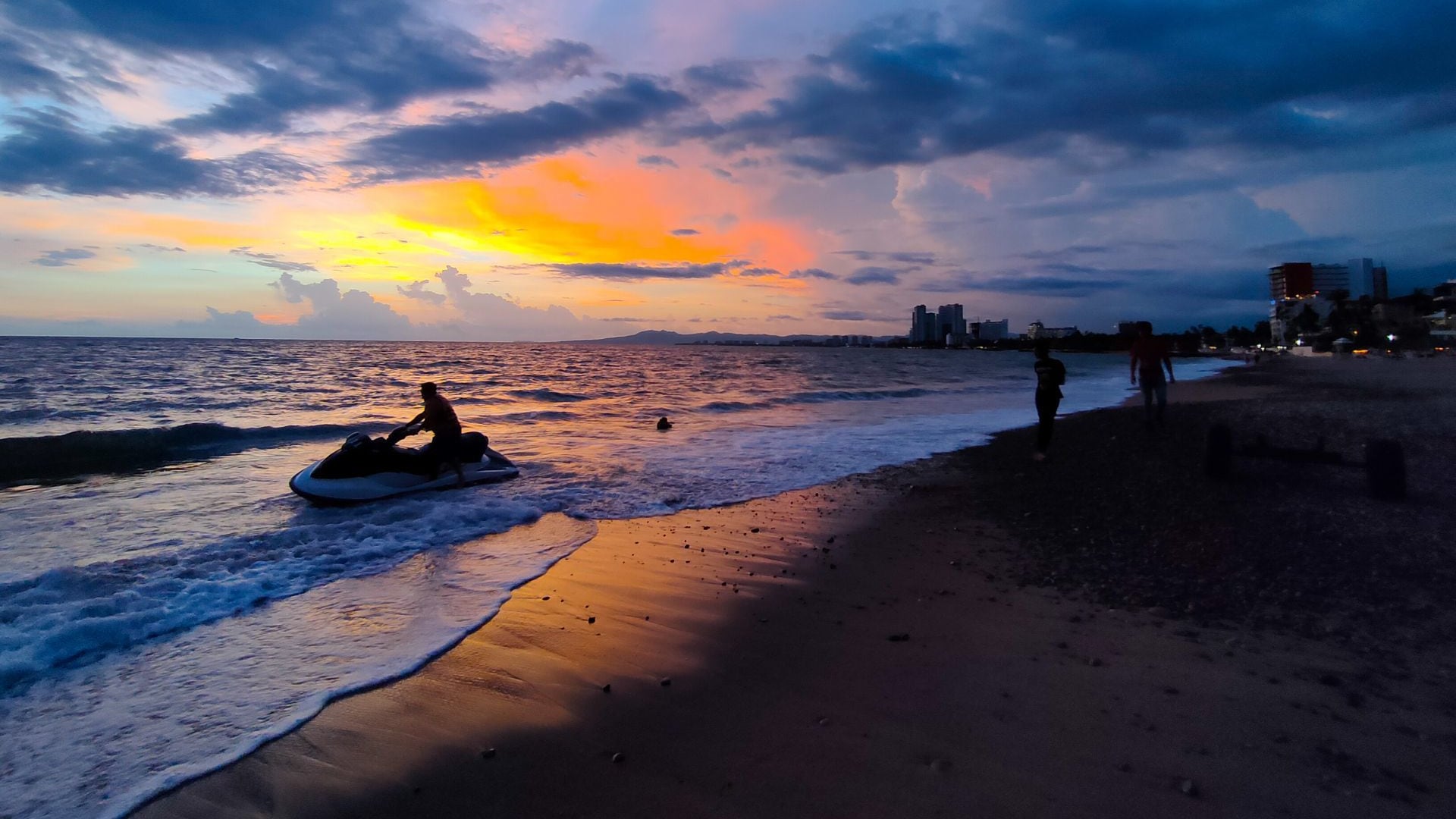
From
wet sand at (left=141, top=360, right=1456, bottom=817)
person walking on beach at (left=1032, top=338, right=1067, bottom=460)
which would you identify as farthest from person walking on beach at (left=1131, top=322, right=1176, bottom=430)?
wet sand at (left=141, top=360, right=1456, bottom=817)

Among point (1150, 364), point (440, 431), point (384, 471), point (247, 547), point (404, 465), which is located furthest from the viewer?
point (1150, 364)

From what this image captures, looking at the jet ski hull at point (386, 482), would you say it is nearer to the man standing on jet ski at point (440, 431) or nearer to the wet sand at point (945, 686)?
the man standing on jet ski at point (440, 431)

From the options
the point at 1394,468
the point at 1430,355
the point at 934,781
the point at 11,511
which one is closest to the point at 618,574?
the point at 934,781

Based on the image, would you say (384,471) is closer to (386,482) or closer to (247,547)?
(386,482)

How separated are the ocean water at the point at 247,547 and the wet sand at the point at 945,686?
2.06 feet

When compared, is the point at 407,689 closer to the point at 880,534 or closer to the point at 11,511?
the point at 880,534

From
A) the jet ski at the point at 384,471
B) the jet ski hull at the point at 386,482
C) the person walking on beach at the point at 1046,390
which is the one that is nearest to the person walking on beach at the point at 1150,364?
the person walking on beach at the point at 1046,390

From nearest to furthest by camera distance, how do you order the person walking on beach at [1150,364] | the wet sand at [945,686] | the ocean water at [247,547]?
1. the wet sand at [945,686]
2. the ocean water at [247,547]
3. the person walking on beach at [1150,364]

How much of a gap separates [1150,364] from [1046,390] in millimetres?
3158

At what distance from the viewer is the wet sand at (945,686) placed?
3.19 m

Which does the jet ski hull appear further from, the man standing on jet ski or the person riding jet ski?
the man standing on jet ski

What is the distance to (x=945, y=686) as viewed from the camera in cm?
414

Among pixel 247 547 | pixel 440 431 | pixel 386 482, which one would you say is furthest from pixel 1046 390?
pixel 247 547

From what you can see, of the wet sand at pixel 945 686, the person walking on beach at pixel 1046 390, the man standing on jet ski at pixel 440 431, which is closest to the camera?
the wet sand at pixel 945 686
